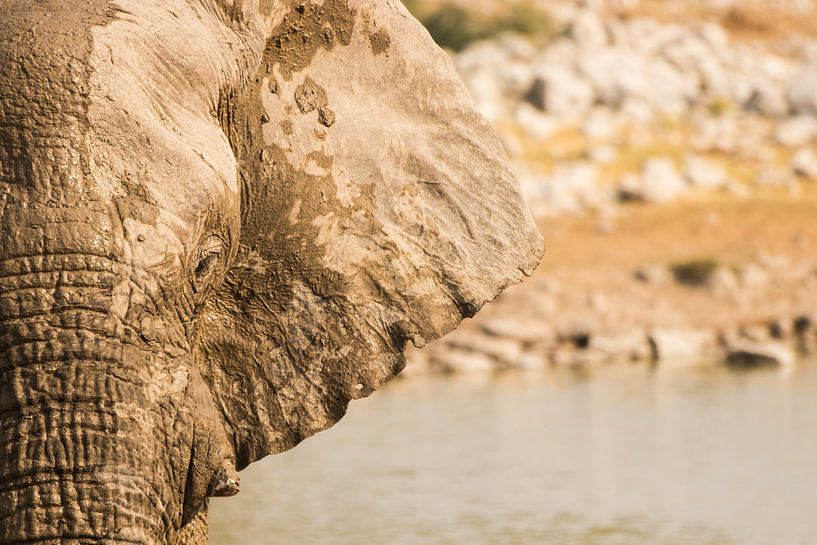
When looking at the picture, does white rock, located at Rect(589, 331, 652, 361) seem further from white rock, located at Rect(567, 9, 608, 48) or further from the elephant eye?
white rock, located at Rect(567, 9, 608, 48)

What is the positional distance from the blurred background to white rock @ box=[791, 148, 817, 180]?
1.4 inches

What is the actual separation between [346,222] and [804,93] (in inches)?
717

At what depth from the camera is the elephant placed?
261 cm

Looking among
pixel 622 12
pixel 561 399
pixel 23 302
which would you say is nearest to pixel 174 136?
pixel 23 302

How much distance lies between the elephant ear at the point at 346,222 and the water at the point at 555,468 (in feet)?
14.1

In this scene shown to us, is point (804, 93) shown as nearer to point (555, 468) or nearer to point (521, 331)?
point (521, 331)

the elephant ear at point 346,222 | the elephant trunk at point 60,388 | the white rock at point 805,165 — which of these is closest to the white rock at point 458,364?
the white rock at point 805,165

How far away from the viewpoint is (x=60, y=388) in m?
2.59

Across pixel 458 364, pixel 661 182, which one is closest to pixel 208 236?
pixel 458 364

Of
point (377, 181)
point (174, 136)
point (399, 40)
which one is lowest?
point (174, 136)

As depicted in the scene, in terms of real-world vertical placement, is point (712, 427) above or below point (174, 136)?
above

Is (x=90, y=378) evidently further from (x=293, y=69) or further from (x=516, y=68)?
(x=516, y=68)

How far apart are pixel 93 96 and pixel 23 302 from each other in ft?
1.15

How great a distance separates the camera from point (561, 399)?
11.0 meters
